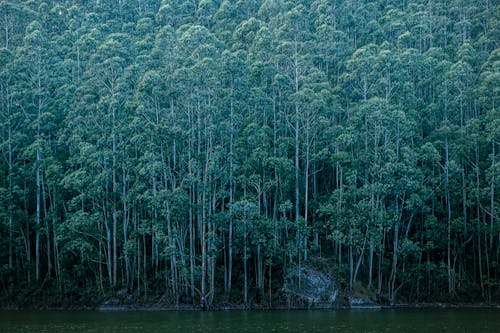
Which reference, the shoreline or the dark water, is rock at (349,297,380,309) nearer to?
the shoreline

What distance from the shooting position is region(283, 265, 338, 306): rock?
109 ft

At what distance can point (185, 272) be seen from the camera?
3228cm

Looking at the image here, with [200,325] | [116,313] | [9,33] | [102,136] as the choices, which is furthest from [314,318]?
[9,33]

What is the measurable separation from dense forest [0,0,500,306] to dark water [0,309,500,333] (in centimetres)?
429

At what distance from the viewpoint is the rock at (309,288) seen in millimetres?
33156

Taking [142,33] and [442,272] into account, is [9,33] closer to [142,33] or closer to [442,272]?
[142,33]

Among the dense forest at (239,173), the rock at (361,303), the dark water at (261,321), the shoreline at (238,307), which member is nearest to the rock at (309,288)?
the shoreline at (238,307)

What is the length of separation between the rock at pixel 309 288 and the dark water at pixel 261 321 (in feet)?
8.54

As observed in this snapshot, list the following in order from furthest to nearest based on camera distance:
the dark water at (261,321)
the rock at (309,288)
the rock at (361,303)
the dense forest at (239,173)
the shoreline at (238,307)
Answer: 1. the dense forest at (239,173)
2. the rock at (309,288)
3. the rock at (361,303)
4. the shoreline at (238,307)
5. the dark water at (261,321)

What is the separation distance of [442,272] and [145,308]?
17.6 metres

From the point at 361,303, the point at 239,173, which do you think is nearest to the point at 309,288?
the point at 361,303

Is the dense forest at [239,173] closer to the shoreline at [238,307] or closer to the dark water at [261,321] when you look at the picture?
the shoreline at [238,307]

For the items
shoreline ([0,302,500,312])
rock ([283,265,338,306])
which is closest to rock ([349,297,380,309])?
shoreline ([0,302,500,312])

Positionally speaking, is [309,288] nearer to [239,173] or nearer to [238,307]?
[238,307]
